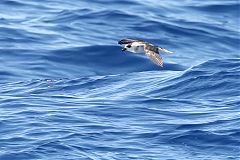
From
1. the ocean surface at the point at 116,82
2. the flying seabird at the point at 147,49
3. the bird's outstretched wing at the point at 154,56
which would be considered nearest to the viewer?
the ocean surface at the point at 116,82

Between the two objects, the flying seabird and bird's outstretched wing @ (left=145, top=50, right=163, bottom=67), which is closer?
bird's outstretched wing @ (left=145, top=50, right=163, bottom=67)

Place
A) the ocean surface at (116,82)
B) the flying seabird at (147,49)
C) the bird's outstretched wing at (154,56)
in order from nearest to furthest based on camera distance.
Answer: the ocean surface at (116,82)
the bird's outstretched wing at (154,56)
the flying seabird at (147,49)

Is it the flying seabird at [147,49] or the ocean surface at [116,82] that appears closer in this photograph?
the ocean surface at [116,82]

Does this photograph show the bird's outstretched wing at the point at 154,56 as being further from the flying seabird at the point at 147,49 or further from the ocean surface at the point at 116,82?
the ocean surface at the point at 116,82

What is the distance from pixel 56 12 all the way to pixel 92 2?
2021 millimetres

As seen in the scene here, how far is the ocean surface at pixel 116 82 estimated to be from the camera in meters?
15.1

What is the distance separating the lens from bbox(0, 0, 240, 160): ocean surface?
15062mm

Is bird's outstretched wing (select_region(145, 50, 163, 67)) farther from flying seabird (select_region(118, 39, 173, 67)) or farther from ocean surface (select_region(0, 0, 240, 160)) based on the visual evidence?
ocean surface (select_region(0, 0, 240, 160))

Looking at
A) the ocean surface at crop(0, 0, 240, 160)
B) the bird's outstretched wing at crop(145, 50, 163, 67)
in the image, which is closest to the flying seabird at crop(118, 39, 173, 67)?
the bird's outstretched wing at crop(145, 50, 163, 67)

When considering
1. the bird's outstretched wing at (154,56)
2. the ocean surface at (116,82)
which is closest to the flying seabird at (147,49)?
the bird's outstretched wing at (154,56)

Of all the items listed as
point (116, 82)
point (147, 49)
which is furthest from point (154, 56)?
point (116, 82)

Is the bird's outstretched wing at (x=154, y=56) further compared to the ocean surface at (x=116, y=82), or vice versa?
the bird's outstretched wing at (x=154, y=56)

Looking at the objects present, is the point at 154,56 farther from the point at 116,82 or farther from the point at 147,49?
the point at 116,82

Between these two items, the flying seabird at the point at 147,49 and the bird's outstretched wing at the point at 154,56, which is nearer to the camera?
the bird's outstretched wing at the point at 154,56
